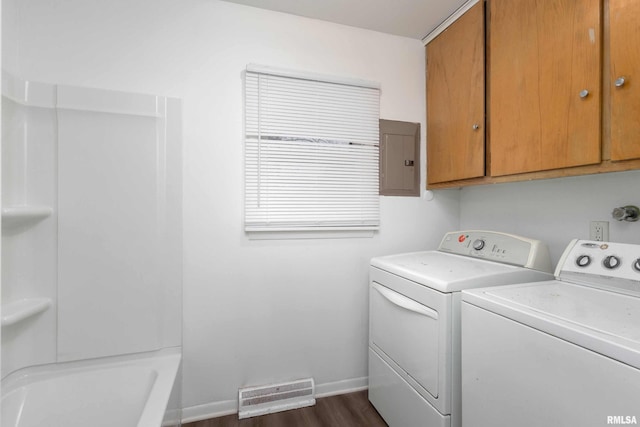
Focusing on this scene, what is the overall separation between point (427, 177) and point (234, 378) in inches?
74.0

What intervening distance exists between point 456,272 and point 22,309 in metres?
2.04

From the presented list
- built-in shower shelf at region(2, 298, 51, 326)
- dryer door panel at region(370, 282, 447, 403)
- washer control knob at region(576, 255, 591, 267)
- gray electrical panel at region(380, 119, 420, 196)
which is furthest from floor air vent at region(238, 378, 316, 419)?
washer control knob at region(576, 255, 591, 267)

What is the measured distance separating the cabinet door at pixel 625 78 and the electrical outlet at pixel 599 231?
1.49 ft

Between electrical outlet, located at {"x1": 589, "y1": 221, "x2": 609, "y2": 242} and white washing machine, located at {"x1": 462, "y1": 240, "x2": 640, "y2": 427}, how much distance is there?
0.50 feet

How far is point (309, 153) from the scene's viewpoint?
1764 mm

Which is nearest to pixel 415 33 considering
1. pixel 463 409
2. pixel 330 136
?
pixel 330 136

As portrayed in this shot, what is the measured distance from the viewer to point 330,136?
1.80 m

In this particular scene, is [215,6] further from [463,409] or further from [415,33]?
[463,409]

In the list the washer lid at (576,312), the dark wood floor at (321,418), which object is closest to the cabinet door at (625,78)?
the washer lid at (576,312)

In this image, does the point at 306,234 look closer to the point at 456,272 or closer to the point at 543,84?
the point at 456,272

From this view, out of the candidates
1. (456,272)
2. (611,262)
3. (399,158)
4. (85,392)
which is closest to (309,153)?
(399,158)

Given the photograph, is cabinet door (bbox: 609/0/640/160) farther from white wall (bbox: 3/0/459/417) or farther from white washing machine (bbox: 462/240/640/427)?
white wall (bbox: 3/0/459/417)

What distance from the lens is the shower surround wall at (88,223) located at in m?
1.31

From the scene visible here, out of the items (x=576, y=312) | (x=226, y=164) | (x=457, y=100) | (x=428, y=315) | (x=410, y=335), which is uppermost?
(x=457, y=100)
